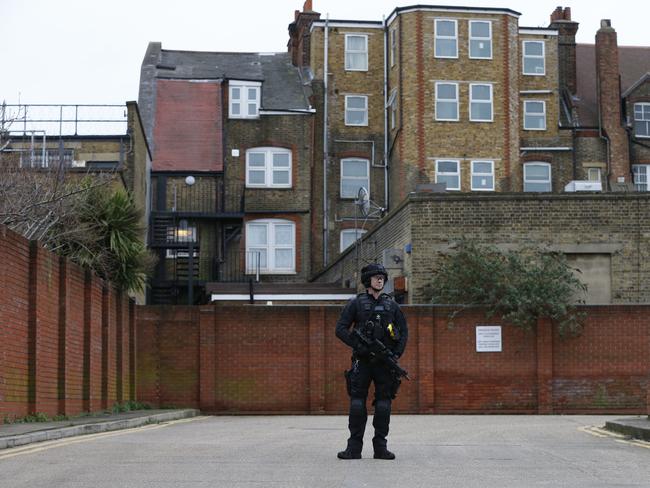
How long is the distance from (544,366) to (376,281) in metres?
18.9

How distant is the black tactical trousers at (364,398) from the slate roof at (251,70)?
1634 inches

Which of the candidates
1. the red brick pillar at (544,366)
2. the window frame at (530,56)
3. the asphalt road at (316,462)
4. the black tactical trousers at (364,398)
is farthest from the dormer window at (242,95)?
the black tactical trousers at (364,398)

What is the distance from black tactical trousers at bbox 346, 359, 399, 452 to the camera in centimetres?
1287

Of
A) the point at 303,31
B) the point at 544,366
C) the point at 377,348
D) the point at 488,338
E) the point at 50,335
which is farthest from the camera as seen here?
the point at 303,31

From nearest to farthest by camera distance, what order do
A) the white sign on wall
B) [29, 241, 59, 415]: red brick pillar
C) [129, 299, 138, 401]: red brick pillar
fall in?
[29, 241, 59, 415]: red brick pillar < [129, 299, 138, 401]: red brick pillar < the white sign on wall

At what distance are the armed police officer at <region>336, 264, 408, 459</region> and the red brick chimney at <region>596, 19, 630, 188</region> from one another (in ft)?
141

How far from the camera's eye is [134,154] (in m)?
43.3

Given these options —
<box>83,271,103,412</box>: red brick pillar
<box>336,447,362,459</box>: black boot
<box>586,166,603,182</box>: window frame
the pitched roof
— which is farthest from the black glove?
the pitched roof

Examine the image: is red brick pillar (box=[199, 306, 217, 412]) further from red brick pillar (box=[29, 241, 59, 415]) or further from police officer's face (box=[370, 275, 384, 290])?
police officer's face (box=[370, 275, 384, 290])

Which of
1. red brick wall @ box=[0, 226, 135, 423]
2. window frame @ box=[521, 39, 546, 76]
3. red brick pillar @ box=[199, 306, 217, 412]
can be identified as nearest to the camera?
red brick wall @ box=[0, 226, 135, 423]

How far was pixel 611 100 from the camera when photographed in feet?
180

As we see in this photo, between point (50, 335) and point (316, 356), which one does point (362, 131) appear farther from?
point (50, 335)

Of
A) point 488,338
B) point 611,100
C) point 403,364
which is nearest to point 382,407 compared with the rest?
point 403,364

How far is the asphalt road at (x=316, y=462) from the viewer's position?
1074 cm
